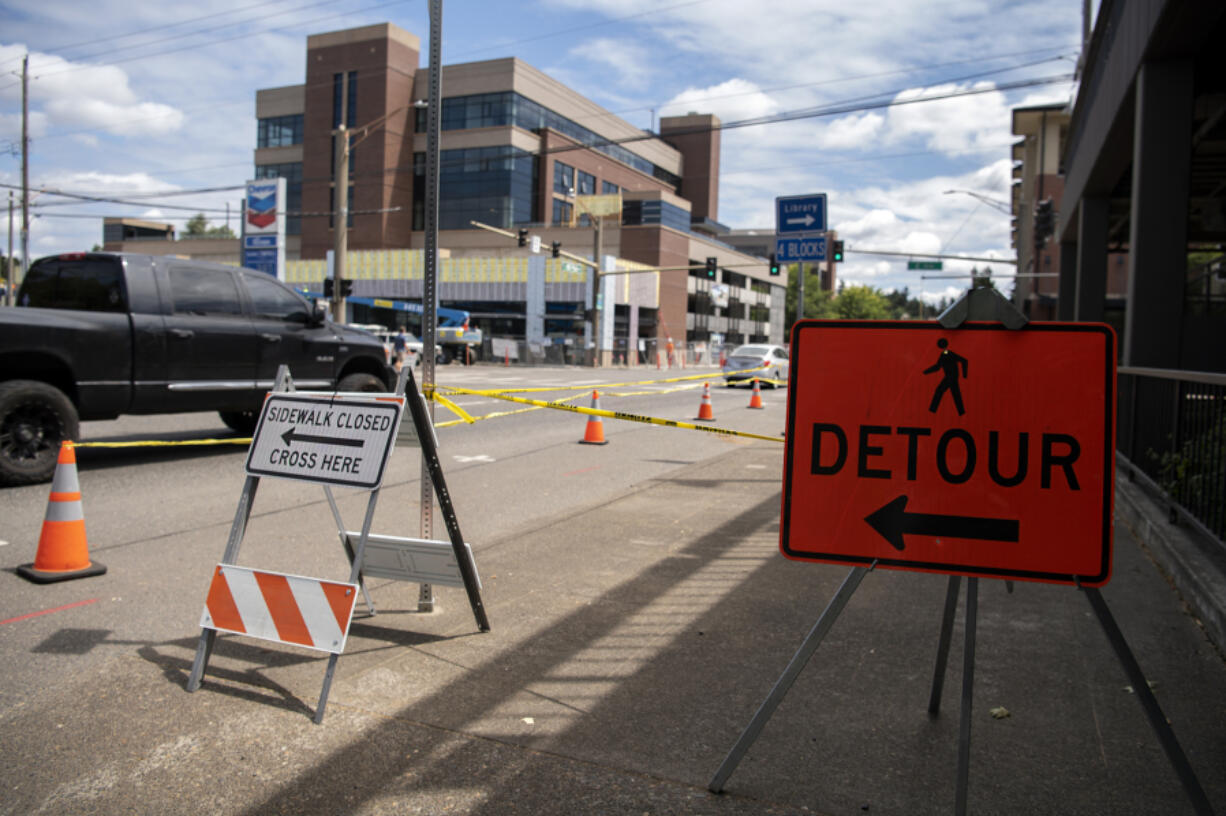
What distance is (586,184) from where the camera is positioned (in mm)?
74938

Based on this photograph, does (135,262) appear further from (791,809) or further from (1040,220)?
(1040,220)

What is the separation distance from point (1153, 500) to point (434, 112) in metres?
6.38

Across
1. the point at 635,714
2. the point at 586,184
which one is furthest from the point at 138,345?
the point at 586,184

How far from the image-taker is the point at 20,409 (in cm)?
886

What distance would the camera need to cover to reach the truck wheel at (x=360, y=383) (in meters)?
12.2

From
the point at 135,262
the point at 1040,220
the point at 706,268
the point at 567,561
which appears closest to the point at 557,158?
the point at 706,268

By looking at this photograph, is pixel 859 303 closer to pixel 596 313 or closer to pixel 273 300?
pixel 596 313

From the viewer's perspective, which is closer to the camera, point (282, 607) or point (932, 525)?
point (932, 525)

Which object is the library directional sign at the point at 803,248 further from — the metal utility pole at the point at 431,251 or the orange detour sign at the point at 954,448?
the orange detour sign at the point at 954,448

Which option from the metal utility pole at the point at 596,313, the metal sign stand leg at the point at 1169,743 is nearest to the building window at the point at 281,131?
the metal utility pole at the point at 596,313

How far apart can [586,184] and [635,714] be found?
73.8 m

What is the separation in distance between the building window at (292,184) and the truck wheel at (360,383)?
Result: 65937 mm

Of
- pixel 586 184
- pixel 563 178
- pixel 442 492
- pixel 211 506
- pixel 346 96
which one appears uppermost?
pixel 346 96

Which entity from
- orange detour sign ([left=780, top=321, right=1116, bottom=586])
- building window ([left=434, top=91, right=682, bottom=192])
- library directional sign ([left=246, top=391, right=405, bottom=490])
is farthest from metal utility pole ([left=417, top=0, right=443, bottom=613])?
building window ([left=434, top=91, right=682, bottom=192])
